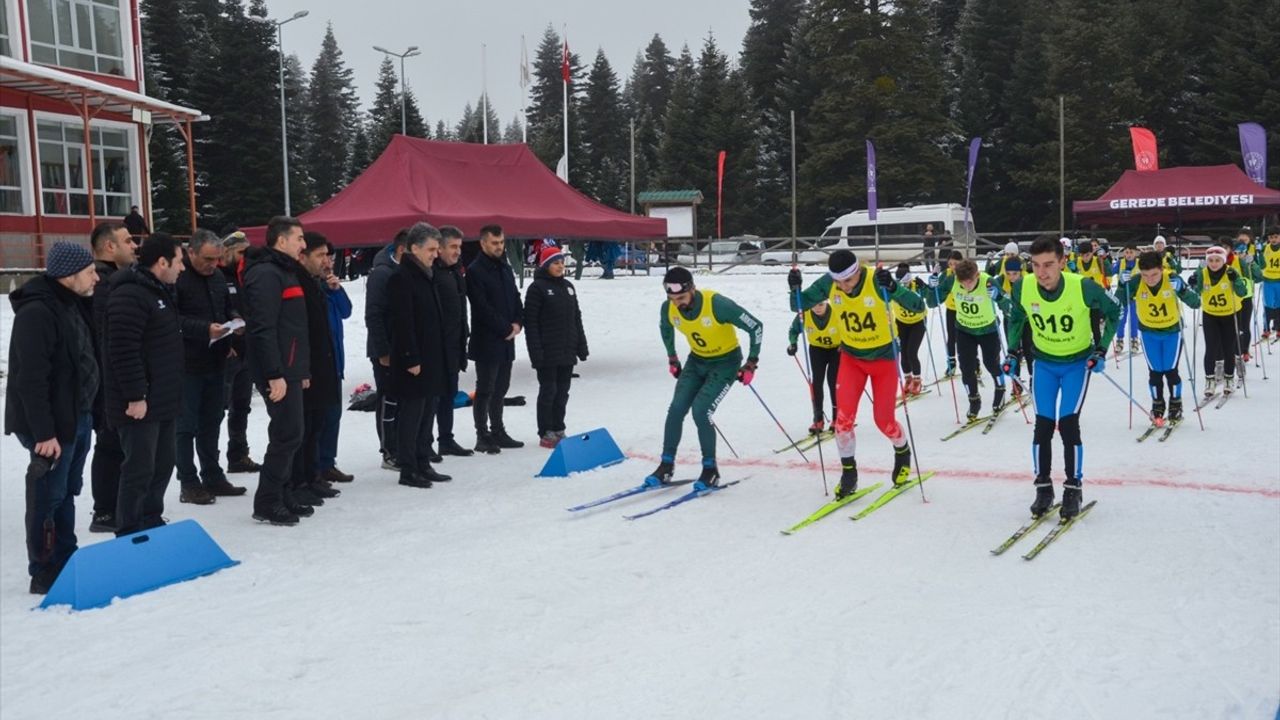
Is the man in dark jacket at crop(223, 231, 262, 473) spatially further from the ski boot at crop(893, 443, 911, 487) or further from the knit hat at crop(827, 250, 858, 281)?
the ski boot at crop(893, 443, 911, 487)

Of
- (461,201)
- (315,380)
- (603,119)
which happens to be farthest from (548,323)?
(603,119)

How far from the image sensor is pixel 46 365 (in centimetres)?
527

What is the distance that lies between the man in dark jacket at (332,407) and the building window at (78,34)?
2073 cm

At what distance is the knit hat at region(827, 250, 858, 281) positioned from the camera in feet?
24.0

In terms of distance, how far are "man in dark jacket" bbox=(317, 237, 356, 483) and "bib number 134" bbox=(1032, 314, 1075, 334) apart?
4.76 metres

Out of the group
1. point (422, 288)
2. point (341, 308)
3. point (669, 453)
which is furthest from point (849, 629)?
point (341, 308)

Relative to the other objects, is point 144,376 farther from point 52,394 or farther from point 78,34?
point 78,34

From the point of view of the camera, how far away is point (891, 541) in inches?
247

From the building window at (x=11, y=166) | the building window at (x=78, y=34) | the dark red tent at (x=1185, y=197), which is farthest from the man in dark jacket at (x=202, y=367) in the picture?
the dark red tent at (x=1185, y=197)

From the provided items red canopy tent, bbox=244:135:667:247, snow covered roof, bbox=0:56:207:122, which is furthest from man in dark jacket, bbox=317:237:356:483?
snow covered roof, bbox=0:56:207:122

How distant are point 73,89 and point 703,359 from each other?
19.6 m

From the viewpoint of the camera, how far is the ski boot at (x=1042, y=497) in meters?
6.67

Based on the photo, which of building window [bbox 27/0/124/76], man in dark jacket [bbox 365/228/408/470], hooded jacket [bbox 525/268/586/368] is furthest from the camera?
building window [bbox 27/0/124/76]

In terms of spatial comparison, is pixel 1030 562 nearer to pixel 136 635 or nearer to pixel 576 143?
pixel 136 635
